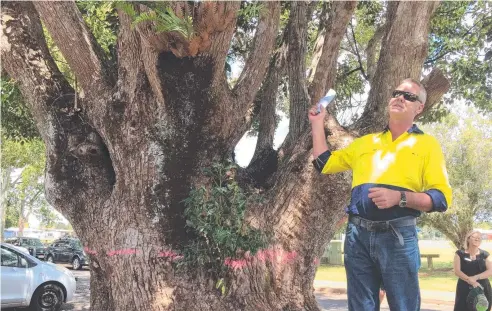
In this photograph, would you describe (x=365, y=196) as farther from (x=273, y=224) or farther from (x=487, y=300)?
(x=487, y=300)

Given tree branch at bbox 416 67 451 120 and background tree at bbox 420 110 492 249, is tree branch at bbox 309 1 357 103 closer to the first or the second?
tree branch at bbox 416 67 451 120

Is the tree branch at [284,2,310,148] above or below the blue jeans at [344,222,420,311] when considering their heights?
above

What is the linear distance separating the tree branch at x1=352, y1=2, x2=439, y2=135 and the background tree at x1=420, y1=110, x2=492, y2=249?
712 inches

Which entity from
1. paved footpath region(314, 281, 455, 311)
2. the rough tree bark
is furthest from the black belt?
paved footpath region(314, 281, 455, 311)

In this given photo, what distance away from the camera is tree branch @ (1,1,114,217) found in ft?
15.7

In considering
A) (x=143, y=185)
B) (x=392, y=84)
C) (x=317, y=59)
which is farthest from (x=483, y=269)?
(x=143, y=185)

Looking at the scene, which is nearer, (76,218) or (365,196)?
(365,196)

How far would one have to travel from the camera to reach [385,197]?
2.45 meters

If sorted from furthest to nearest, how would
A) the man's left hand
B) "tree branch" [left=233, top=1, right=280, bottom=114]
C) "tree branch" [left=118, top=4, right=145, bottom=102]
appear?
"tree branch" [left=233, top=1, right=280, bottom=114] → "tree branch" [left=118, top=4, right=145, bottom=102] → the man's left hand

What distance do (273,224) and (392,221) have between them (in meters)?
1.96

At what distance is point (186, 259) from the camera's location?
416 cm

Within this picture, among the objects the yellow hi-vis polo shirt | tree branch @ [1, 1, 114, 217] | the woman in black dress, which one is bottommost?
the woman in black dress

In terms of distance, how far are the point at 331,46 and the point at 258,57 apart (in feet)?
2.89

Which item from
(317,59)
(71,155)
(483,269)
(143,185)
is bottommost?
(483,269)
